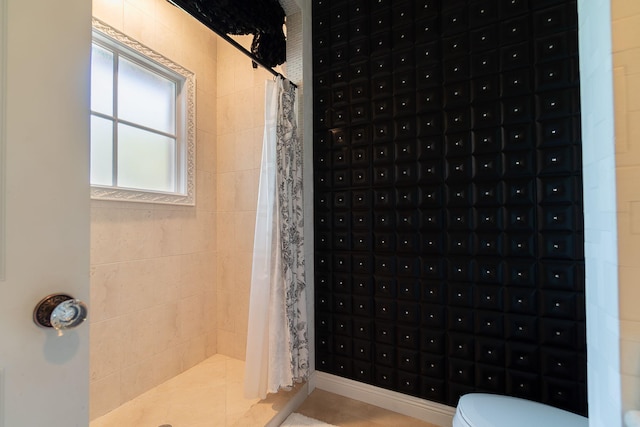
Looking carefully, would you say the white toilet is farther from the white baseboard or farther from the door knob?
the door knob

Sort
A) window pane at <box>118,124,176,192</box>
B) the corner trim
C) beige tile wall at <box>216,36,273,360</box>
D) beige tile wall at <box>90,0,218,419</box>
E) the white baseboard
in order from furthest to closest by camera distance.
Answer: beige tile wall at <box>216,36,273,360</box> → window pane at <box>118,124,176,192</box> → beige tile wall at <box>90,0,218,419</box> → the white baseboard → the corner trim

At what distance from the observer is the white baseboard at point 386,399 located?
148 centimetres

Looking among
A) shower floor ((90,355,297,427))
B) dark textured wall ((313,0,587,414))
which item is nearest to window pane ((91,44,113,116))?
dark textured wall ((313,0,587,414))

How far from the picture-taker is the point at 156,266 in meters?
1.88

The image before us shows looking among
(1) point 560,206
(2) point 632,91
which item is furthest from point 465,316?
(2) point 632,91

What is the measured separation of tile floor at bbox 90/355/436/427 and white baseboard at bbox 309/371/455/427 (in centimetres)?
3

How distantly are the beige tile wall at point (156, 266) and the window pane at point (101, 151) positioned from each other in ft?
0.60

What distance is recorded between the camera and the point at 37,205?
0.51 m

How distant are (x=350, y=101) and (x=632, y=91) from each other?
4.57 feet

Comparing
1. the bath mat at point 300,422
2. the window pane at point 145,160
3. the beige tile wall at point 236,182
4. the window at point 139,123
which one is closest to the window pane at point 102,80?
the window at point 139,123

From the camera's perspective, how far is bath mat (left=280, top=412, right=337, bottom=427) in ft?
4.88

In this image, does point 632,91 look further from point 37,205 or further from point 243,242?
point 243,242

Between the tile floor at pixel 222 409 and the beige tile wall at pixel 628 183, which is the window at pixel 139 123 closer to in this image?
the tile floor at pixel 222 409

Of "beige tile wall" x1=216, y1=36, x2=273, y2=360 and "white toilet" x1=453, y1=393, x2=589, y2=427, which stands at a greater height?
"beige tile wall" x1=216, y1=36, x2=273, y2=360
